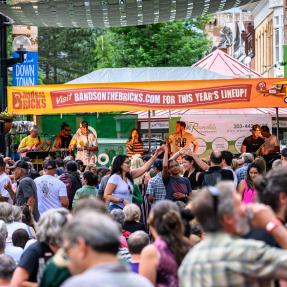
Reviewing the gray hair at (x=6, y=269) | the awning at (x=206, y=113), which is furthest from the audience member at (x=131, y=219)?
the awning at (x=206, y=113)

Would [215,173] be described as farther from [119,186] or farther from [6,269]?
[6,269]

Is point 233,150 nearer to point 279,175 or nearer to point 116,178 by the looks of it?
point 116,178

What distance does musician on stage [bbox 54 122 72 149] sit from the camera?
79.7ft

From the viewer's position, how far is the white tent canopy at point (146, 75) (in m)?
25.4

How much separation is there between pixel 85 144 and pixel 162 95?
297cm

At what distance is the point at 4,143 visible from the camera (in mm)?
22656

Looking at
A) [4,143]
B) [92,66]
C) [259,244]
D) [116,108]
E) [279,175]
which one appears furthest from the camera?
[92,66]

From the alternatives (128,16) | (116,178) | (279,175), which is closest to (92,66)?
(128,16)

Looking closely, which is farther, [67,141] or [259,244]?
[67,141]

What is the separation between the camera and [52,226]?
771 centimetres

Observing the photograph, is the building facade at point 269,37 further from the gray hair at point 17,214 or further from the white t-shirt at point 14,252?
the white t-shirt at point 14,252

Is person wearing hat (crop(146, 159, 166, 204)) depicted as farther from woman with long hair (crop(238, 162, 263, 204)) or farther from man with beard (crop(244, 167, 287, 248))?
man with beard (crop(244, 167, 287, 248))

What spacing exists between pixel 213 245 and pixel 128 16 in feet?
66.3

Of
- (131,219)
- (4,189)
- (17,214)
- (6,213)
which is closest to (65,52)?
(4,189)
